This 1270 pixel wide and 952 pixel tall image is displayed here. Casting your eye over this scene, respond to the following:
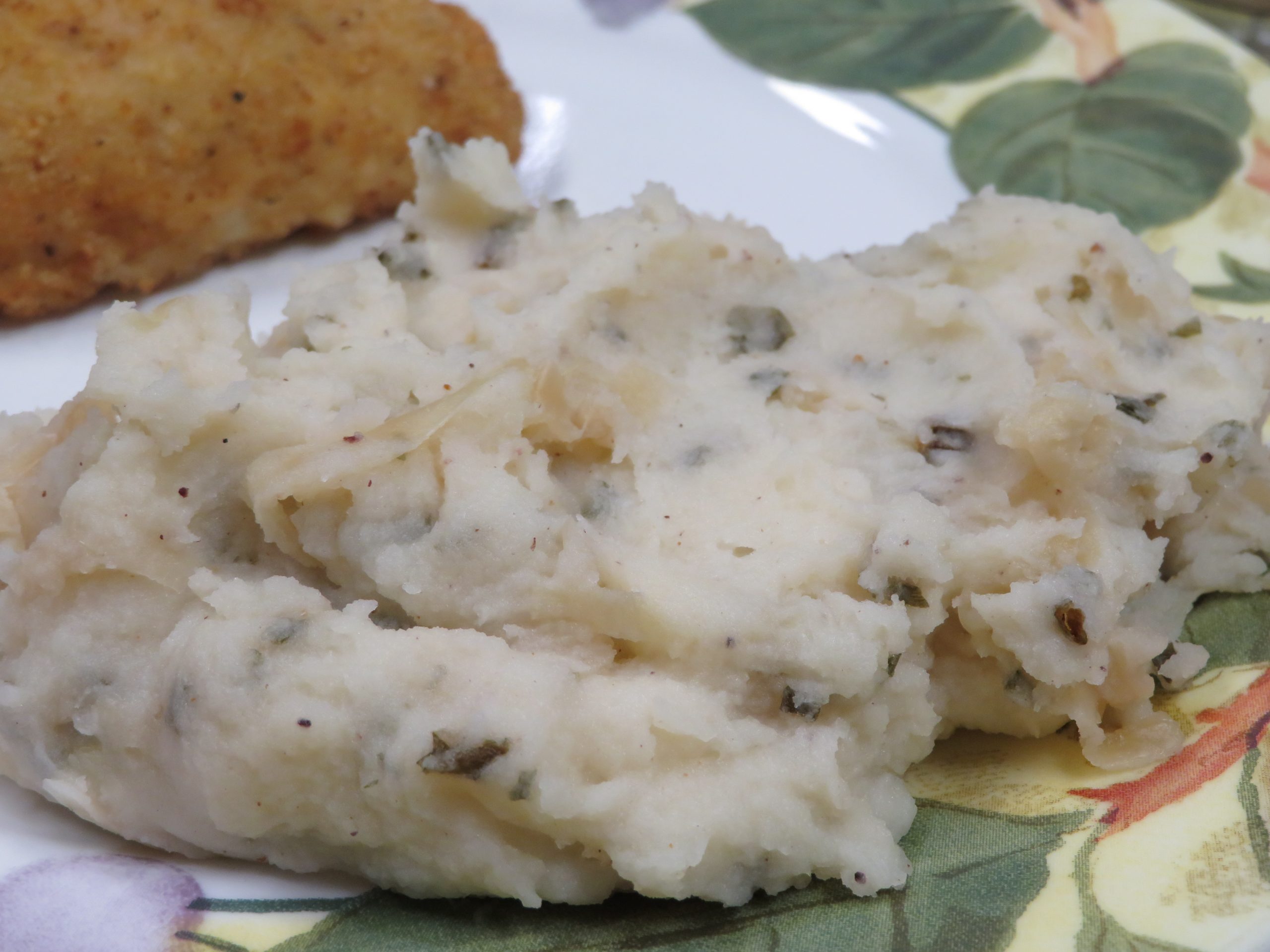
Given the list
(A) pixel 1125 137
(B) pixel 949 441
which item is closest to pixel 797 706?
(B) pixel 949 441

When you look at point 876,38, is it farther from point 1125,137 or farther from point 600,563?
point 600,563

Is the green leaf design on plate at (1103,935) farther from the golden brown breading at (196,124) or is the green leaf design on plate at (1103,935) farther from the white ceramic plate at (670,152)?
the golden brown breading at (196,124)

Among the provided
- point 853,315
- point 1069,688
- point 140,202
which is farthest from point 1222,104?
point 140,202

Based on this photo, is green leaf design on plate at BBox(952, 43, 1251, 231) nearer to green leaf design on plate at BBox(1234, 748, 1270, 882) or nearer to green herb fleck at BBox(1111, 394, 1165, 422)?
green herb fleck at BBox(1111, 394, 1165, 422)

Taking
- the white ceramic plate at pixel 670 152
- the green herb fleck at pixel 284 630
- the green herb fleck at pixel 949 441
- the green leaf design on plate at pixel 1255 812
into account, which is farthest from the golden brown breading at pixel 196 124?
the green leaf design on plate at pixel 1255 812

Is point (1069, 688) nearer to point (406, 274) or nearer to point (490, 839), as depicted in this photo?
point (490, 839)

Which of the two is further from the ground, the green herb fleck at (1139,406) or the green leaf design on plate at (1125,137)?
the green herb fleck at (1139,406)
